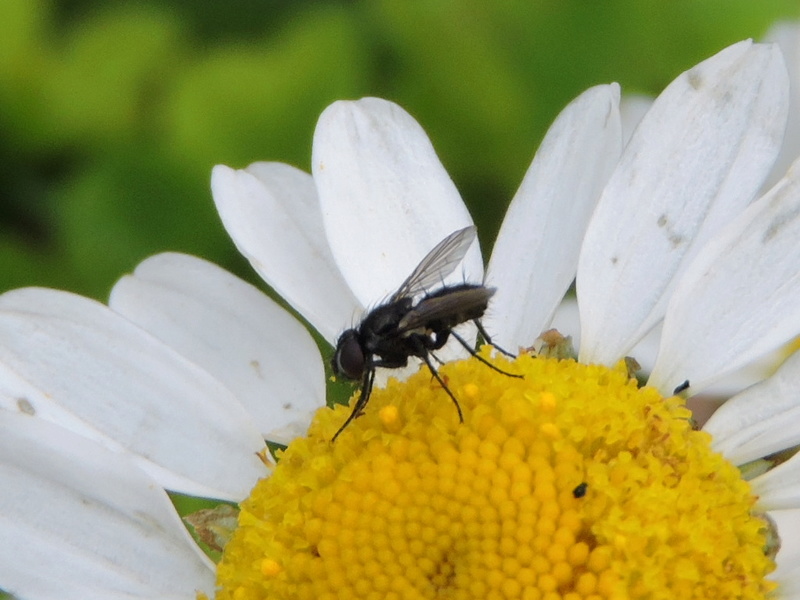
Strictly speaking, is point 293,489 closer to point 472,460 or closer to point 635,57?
point 472,460

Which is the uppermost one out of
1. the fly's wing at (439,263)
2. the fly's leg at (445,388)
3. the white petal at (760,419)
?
the fly's wing at (439,263)

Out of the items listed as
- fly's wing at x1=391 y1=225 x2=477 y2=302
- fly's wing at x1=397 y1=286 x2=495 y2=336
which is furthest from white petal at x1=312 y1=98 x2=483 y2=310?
fly's wing at x1=397 y1=286 x2=495 y2=336

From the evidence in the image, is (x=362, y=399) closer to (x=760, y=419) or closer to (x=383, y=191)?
(x=383, y=191)

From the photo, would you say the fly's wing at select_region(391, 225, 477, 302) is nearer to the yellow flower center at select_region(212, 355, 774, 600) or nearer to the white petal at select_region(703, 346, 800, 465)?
the yellow flower center at select_region(212, 355, 774, 600)

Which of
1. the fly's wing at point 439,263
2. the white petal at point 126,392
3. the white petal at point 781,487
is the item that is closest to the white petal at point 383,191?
the fly's wing at point 439,263

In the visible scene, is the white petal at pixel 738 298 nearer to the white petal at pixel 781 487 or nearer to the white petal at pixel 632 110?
the white petal at pixel 781 487

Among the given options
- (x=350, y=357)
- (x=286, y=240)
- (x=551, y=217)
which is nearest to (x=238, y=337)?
(x=286, y=240)
